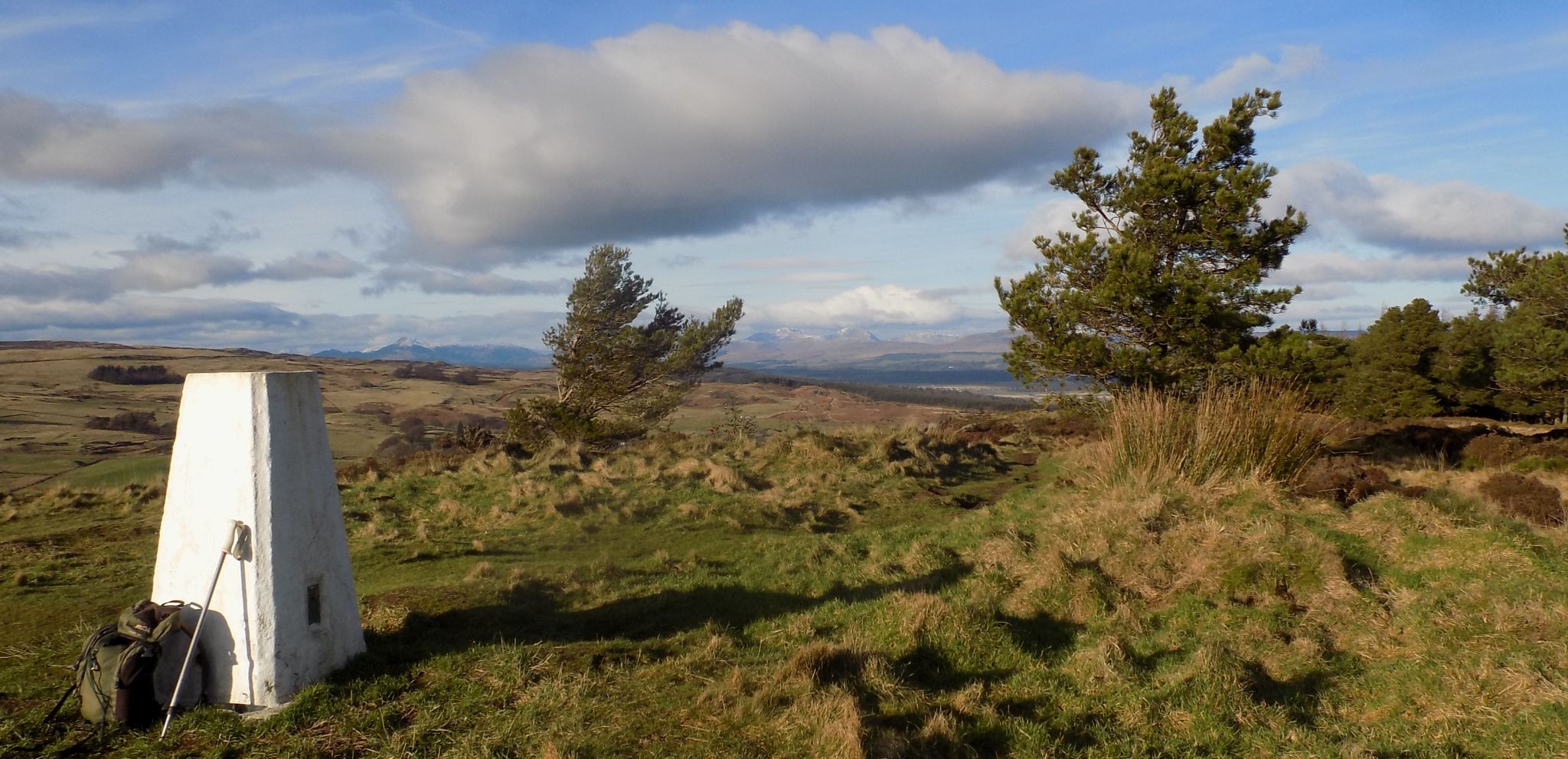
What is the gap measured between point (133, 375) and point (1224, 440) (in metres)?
89.9

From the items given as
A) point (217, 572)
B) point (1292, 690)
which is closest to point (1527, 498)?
point (1292, 690)

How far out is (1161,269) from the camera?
18.3m

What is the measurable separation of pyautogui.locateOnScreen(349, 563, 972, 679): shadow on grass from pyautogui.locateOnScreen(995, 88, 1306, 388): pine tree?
386 inches

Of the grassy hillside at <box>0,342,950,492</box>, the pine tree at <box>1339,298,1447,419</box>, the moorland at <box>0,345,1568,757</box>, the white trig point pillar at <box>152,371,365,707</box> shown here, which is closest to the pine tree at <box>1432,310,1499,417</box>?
the pine tree at <box>1339,298,1447,419</box>

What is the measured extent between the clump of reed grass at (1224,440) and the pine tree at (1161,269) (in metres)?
5.03

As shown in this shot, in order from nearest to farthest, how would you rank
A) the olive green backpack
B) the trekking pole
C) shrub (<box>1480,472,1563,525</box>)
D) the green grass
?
the olive green backpack, the trekking pole, shrub (<box>1480,472,1563,525</box>), the green grass

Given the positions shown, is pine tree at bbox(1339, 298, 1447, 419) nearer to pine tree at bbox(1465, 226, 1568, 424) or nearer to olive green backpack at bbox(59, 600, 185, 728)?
pine tree at bbox(1465, 226, 1568, 424)

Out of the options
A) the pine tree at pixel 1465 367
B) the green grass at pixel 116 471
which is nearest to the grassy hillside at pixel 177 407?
the green grass at pixel 116 471

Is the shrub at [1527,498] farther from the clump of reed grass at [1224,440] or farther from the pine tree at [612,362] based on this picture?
the pine tree at [612,362]

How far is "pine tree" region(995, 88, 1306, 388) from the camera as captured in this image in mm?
16906

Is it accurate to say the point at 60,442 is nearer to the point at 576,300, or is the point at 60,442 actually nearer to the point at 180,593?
the point at 576,300

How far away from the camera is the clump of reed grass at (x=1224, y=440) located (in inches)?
443

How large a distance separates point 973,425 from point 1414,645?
2225 centimetres

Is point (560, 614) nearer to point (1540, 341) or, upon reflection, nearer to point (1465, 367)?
point (1540, 341)
